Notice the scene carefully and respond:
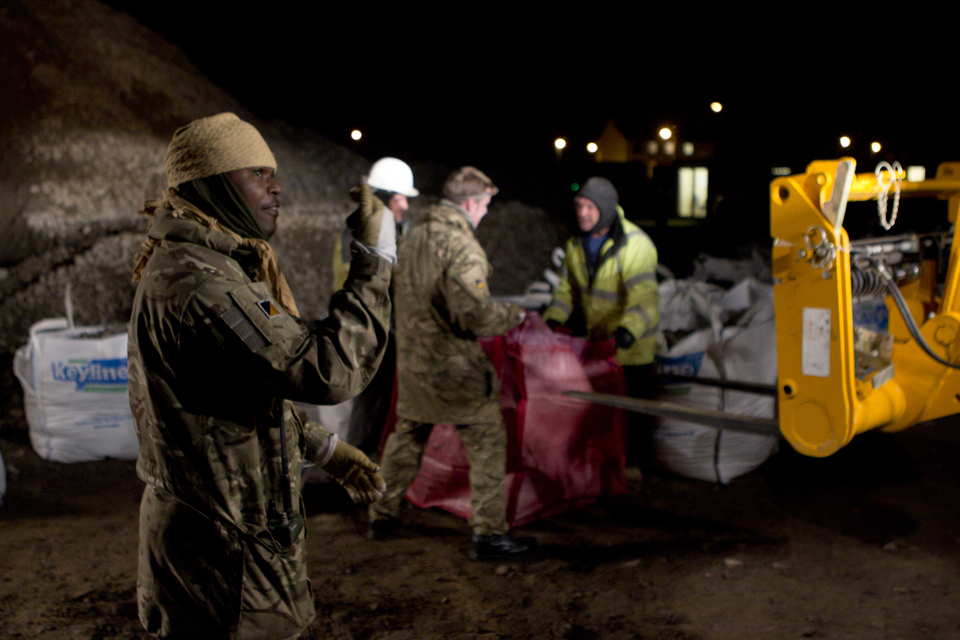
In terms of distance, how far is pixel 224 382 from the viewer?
1.44 m

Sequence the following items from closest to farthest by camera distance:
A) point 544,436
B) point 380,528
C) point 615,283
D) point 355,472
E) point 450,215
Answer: point 355,472 → point 450,215 → point 380,528 → point 544,436 → point 615,283

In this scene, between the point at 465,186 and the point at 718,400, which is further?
the point at 718,400

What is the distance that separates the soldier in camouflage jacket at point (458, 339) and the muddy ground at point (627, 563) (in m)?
0.36

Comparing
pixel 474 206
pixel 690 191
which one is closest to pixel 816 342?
pixel 474 206

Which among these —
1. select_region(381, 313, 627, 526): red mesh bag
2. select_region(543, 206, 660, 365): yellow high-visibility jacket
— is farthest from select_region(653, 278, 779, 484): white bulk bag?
select_region(381, 313, 627, 526): red mesh bag

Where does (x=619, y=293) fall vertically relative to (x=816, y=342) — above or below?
above

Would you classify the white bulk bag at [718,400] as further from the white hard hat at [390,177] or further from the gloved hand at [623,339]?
the white hard hat at [390,177]

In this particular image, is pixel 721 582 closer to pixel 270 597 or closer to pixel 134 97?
pixel 270 597

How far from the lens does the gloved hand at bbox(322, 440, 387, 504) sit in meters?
1.86

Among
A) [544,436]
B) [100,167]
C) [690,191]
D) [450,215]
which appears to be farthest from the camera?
[690,191]

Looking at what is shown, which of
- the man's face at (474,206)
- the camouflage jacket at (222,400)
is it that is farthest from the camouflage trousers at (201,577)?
the man's face at (474,206)

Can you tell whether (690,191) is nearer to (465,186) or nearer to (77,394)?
(465,186)

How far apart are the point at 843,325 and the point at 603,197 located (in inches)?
73.4

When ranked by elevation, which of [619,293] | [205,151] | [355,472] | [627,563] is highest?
[205,151]
